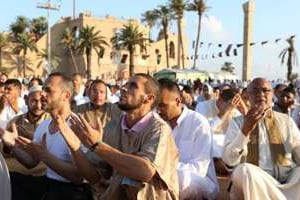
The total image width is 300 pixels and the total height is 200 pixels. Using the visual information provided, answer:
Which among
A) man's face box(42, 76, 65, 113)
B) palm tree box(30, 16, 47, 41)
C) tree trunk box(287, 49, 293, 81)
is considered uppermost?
palm tree box(30, 16, 47, 41)

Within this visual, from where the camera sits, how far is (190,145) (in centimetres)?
511

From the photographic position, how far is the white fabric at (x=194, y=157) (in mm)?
4898

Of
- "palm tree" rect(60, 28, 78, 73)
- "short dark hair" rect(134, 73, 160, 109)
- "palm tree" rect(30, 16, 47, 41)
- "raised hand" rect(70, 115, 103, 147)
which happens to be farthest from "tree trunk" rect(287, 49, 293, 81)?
"raised hand" rect(70, 115, 103, 147)

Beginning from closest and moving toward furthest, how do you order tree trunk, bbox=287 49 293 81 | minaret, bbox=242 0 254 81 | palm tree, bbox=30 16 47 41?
1. tree trunk, bbox=287 49 293 81
2. minaret, bbox=242 0 254 81
3. palm tree, bbox=30 16 47 41

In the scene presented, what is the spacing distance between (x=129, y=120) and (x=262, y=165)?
1801 mm

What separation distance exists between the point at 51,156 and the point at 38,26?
72.4 metres

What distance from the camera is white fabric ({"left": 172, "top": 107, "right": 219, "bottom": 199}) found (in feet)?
16.1

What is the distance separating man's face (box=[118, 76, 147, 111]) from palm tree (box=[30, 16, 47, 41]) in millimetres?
71020

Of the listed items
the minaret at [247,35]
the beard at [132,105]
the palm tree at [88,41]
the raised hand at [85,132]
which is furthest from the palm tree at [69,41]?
the raised hand at [85,132]

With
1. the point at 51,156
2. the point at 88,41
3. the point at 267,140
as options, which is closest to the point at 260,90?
the point at 267,140

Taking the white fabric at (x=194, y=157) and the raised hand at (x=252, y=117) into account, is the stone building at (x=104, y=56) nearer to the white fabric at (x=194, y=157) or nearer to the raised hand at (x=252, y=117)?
the white fabric at (x=194, y=157)

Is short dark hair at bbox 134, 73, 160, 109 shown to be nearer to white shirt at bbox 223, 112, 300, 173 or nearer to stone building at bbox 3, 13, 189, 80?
white shirt at bbox 223, 112, 300, 173

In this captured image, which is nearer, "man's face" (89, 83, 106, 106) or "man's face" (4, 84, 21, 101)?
"man's face" (89, 83, 106, 106)

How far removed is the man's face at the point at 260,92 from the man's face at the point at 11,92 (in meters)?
4.33
